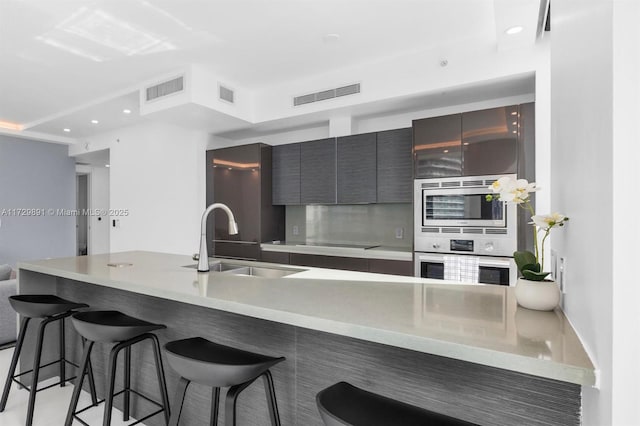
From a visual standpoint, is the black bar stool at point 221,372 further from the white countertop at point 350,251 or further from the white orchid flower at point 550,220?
the white countertop at point 350,251

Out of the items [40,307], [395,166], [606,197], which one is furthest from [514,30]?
[40,307]

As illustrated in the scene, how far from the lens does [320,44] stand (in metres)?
3.16

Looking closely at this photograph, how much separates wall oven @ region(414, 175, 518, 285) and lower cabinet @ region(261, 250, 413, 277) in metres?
0.18

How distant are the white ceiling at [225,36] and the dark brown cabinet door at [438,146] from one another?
2.05ft

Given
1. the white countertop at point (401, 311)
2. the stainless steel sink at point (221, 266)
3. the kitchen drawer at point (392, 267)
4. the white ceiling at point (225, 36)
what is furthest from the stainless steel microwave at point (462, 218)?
the stainless steel sink at point (221, 266)

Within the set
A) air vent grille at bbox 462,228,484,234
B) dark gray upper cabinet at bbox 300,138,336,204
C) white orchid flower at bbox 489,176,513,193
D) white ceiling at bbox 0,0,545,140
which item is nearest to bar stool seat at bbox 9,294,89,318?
white ceiling at bbox 0,0,545,140

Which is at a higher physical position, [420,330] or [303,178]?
[303,178]

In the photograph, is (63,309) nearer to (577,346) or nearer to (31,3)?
(31,3)

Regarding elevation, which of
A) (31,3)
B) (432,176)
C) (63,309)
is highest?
(31,3)

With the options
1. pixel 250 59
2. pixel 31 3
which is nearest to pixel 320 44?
pixel 250 59

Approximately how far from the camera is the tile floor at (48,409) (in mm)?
2146

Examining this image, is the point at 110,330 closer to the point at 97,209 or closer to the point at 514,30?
the point at 514,30

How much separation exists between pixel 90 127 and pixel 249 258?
11.9 ft
